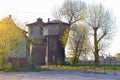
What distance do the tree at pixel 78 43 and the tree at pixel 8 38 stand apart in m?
20.0

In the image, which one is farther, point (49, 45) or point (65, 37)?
point (49, 45)

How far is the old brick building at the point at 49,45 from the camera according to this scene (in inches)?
2943

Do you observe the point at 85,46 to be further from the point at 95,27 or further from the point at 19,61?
the point at 19,61

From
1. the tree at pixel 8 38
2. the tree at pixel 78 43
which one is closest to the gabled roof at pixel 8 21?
the tree at pixel 8 38

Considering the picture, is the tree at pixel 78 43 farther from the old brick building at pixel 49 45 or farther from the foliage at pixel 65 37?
the old brick building at pixel 49 45

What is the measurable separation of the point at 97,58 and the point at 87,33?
22.3ft

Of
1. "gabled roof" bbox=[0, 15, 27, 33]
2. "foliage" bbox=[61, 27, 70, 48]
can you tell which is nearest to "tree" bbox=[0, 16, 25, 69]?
"gabled roof" bbox=[0, 15, 27, 33]

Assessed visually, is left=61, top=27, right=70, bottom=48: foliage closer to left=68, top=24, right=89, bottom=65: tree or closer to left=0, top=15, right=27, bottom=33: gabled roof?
left=68, top=24, right=89, bottom=65: tree

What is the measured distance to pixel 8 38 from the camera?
50.7m

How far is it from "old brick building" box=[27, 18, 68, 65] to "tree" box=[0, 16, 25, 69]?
18825 mm

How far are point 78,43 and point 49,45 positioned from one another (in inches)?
366

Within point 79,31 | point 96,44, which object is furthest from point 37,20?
point 96,44

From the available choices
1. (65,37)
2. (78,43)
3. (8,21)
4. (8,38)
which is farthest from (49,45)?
(8,38)

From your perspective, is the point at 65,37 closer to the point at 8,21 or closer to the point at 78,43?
the point at 78,43
